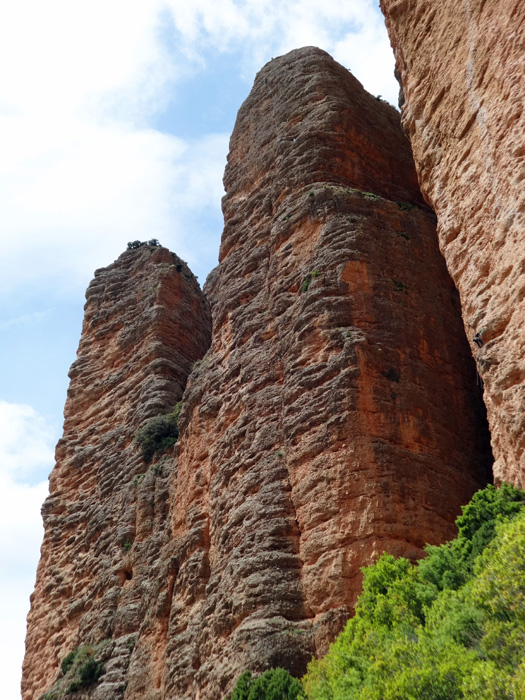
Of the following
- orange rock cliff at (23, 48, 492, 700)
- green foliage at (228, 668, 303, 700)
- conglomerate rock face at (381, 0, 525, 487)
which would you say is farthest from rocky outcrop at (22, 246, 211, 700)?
conglomerate rock face at (381, 0, 525, 487)

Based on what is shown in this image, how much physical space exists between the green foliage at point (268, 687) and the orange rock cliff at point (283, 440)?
39cm

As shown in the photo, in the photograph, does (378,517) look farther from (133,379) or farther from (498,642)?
(133,379)

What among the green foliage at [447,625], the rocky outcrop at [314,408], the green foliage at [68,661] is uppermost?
the rocky outcrop at [314,408]

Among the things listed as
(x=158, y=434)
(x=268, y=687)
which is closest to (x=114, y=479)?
(x=158, y=434)

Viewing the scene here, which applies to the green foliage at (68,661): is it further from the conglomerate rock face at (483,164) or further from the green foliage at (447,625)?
the conglomerate rock face at (483,164)

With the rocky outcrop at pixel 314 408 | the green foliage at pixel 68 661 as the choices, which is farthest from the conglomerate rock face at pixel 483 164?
the green foliage at pixel 68 661

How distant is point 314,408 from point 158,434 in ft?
33.7

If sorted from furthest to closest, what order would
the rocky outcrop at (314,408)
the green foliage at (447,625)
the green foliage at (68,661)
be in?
the green foliage at (68,661) < the rocky outcrop at (314,408) < the green foliage at (447,625)

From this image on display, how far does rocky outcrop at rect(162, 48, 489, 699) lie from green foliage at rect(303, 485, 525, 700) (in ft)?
7.33

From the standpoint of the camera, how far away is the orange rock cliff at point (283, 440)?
1489 centimetres

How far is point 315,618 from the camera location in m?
14.2

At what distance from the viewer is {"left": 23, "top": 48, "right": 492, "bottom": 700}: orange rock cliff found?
14891 millimetres

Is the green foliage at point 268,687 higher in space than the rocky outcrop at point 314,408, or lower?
lower

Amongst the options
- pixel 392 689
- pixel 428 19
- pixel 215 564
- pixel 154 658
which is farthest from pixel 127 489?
pixel 392 689
